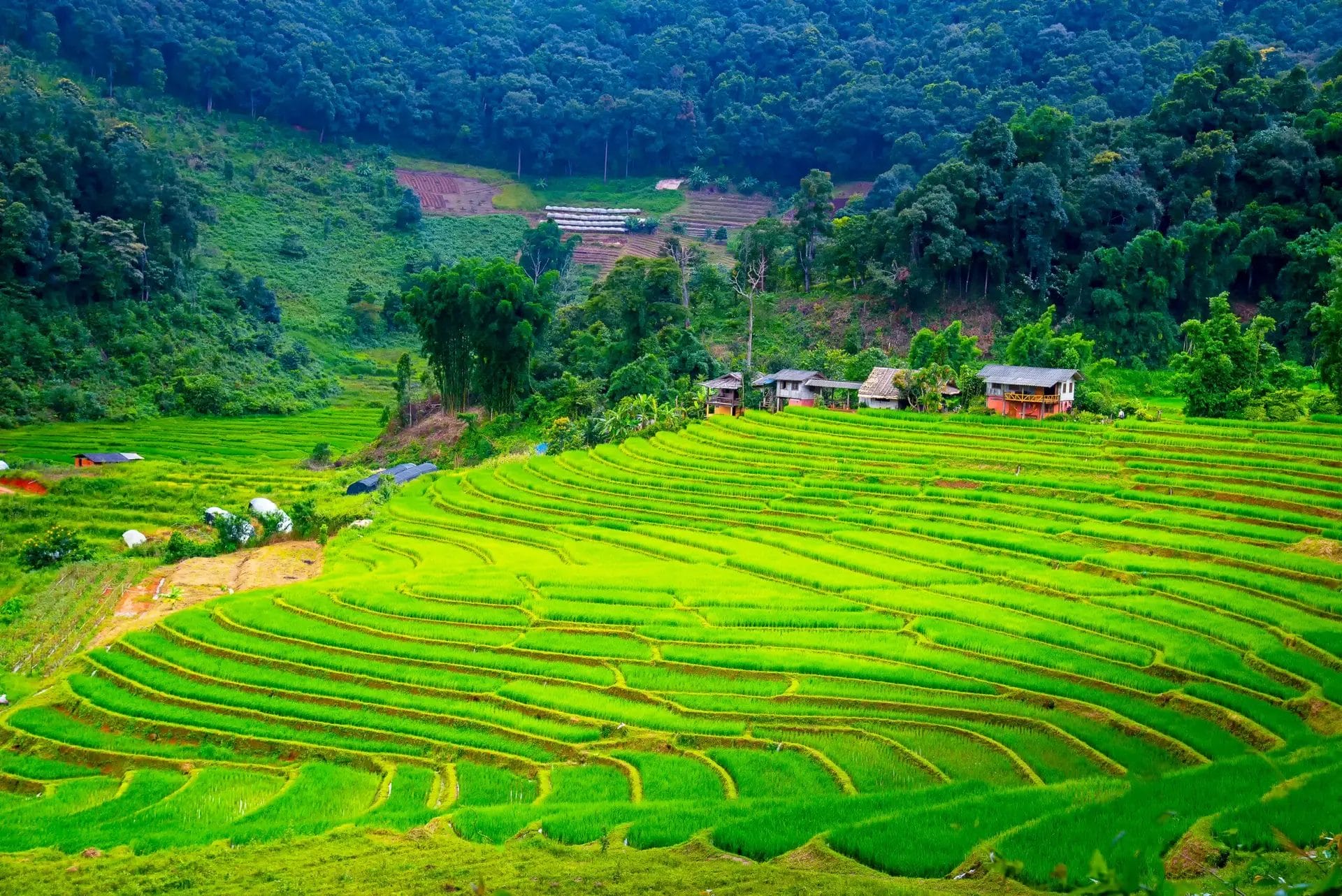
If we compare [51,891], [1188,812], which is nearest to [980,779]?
[1188,812]

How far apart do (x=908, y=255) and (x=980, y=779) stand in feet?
124

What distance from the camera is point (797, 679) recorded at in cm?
1862

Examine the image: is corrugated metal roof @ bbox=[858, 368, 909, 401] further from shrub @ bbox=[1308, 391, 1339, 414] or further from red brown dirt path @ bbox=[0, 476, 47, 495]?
red brown dirt path @ bbox=[0, 476, 47, 495]

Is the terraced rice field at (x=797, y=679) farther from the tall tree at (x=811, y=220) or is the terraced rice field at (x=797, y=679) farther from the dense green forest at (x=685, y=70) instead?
the dense green forest at (x=685, y=70)

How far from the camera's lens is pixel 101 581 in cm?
2670

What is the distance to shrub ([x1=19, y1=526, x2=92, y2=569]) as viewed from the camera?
28.6 metres

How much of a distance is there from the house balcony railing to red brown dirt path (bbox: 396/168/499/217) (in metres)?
50.1

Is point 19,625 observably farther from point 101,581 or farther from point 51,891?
point 51,891

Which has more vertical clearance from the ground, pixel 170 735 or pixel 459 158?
pixel 459 158

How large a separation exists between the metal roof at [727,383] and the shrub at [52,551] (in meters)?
21.2

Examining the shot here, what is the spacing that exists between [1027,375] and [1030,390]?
0.45m

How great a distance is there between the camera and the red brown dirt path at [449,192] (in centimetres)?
7975

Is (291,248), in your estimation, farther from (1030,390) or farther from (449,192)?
(1030,390)

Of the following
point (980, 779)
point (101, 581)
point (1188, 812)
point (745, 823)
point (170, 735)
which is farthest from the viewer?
point (101, 581)
